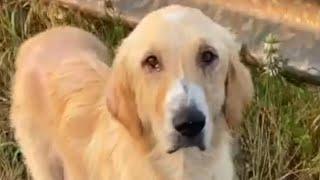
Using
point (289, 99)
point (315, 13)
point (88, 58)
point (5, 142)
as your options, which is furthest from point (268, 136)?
point (5, 142)

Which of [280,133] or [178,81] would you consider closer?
[178,81]

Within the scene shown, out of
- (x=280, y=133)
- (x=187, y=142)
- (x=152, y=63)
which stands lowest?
(x=280, y=133)

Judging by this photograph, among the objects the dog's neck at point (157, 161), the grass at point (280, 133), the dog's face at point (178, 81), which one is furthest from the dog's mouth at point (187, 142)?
the grass at point (280, 133)

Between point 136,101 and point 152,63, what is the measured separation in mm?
253

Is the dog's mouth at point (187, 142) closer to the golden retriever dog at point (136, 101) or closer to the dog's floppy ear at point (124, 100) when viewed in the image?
the golden retriever dog at point (136, 101)

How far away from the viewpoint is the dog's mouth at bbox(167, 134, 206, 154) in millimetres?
4938

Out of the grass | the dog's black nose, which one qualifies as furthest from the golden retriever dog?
the grass

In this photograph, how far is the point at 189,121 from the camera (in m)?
4.78

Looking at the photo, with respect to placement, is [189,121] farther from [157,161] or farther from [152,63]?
[157,161]

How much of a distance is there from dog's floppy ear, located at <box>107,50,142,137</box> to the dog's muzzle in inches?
9.7

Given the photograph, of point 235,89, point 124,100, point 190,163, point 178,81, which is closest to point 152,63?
point 178,81

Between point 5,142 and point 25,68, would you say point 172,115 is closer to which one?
point 25,68

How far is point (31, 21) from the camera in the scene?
7.38m

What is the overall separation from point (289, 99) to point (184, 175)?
1396 mm
